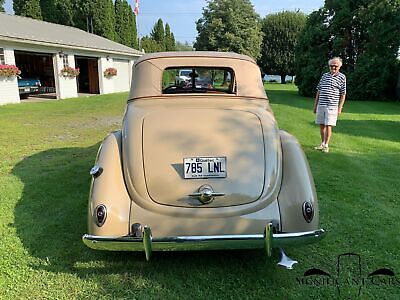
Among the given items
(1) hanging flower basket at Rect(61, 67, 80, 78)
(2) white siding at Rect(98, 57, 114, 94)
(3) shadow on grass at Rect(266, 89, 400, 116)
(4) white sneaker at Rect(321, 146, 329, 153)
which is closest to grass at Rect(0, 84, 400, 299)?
(4) white sneaker at Rect(321, 146, 329, 153)

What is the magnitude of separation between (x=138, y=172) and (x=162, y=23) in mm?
51901

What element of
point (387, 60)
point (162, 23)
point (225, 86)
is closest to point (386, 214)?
point (225, 86)

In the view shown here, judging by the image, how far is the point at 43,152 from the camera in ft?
22.5

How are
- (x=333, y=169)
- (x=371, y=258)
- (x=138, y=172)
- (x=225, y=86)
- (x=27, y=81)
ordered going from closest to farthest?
(x=138, y=172)
(x=371, y=258)
(x=225, y=86)
(x=333, y=169)
(x=27, y=81)

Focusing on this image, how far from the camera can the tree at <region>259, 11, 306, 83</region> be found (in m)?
46.2

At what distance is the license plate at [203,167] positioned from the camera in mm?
2766

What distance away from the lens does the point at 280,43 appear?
4656 cm

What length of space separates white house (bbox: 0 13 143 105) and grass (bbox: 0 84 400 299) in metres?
11.3

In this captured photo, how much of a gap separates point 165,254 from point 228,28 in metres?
39.8

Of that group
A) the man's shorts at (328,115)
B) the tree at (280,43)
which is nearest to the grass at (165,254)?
the man's shorts at (328,115)

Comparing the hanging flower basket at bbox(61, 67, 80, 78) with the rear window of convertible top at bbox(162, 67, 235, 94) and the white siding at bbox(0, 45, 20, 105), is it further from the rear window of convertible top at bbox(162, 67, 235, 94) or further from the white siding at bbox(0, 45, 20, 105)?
the rear window of convertible top at bbox(162, 67, 235, 94)

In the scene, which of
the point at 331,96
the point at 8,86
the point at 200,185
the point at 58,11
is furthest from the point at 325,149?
the point at 58,11

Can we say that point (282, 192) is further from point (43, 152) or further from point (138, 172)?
point (43, 152)

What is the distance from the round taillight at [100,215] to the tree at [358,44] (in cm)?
2018
